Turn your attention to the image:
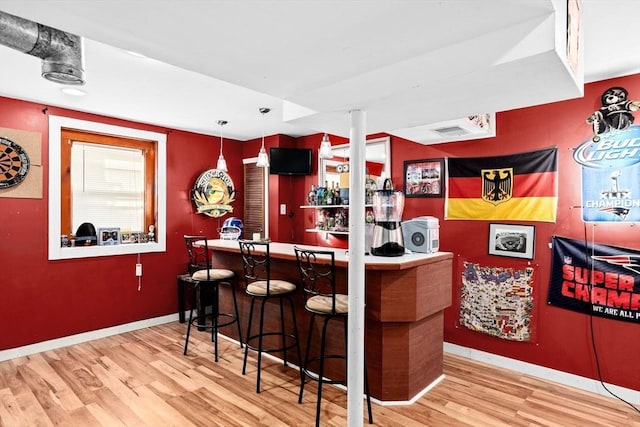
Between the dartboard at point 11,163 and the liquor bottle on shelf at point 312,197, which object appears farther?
the liquor bottle on shelf at point 312,197

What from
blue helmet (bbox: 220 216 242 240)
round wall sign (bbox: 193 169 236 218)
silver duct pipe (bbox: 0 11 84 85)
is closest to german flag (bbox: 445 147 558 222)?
blue helmet (bbox: 220 216 242 240)

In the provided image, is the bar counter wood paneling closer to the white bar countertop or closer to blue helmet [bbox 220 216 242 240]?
the white bar countertop

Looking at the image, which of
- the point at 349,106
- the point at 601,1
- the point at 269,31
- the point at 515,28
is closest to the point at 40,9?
the point at 269,31

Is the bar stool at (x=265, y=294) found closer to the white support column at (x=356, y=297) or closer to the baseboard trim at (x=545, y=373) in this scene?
the white support column at (x=356, y=297)

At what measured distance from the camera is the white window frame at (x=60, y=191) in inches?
144

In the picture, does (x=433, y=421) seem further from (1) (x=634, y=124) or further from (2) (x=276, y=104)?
(2) (x=276, y=104)

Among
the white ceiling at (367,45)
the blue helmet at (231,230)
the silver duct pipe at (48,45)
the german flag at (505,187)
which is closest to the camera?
the white ceiling at (367,45)

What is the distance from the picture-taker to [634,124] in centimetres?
270

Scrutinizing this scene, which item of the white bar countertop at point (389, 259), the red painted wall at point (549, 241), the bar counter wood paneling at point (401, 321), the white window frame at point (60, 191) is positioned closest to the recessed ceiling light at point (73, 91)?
the white window frame at point (60, 191)

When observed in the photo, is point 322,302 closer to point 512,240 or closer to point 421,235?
point 421,235

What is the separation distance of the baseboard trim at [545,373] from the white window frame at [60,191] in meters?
3.66

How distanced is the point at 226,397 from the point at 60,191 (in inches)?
111

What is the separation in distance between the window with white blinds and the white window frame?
22 centimetres

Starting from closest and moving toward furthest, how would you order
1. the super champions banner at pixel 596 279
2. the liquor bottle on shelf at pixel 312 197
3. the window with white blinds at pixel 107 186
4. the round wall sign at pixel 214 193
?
the super champions banner at pixel 596 279 → the window with white blinds at pixel 107 186 → the liquor bottle on shelf at pixel 312 197 → the round wall sign at pixel 214 193
